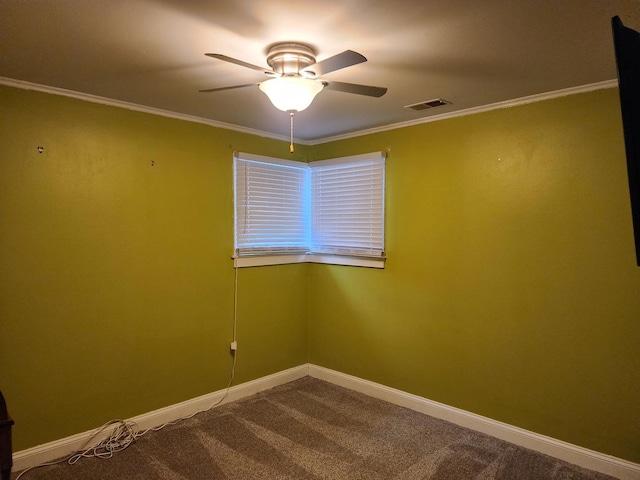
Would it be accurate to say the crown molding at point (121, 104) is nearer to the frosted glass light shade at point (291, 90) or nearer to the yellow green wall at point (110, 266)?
the yellow green wall at point (110, 266)

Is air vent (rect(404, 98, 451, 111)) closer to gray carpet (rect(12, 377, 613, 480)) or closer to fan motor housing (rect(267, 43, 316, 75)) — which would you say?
fan motor housing (rect(267, 43, 316, 75))

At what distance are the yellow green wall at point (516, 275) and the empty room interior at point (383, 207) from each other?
0.01m

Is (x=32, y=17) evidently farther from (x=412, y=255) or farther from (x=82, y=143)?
(x=412, y=255)

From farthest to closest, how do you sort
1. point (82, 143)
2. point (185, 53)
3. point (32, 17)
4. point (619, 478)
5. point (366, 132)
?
point (366, 132) < point (82, 143) < point (619, 478) < point (185, 53) < point (32, 17)

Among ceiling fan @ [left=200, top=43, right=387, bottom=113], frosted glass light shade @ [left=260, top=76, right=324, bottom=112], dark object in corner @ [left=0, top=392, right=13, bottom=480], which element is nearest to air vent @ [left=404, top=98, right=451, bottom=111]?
ceiling fan @ [left=200, top=43, right=387, bottom=113]

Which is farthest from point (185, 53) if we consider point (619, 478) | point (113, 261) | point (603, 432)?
point (619, 478)

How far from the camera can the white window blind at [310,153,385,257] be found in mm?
3754

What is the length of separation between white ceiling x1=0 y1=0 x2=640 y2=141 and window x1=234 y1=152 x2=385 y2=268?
98cm

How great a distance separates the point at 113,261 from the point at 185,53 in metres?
1.64

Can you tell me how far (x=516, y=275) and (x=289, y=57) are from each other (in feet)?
6.98

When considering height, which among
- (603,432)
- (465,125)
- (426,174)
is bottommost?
(603,432)

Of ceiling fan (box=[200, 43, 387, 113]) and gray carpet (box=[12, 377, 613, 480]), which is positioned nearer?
ceiling fan (box=[200, 43, 387, 113])

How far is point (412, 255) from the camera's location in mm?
3531

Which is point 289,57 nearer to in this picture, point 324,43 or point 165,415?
point 324,43
